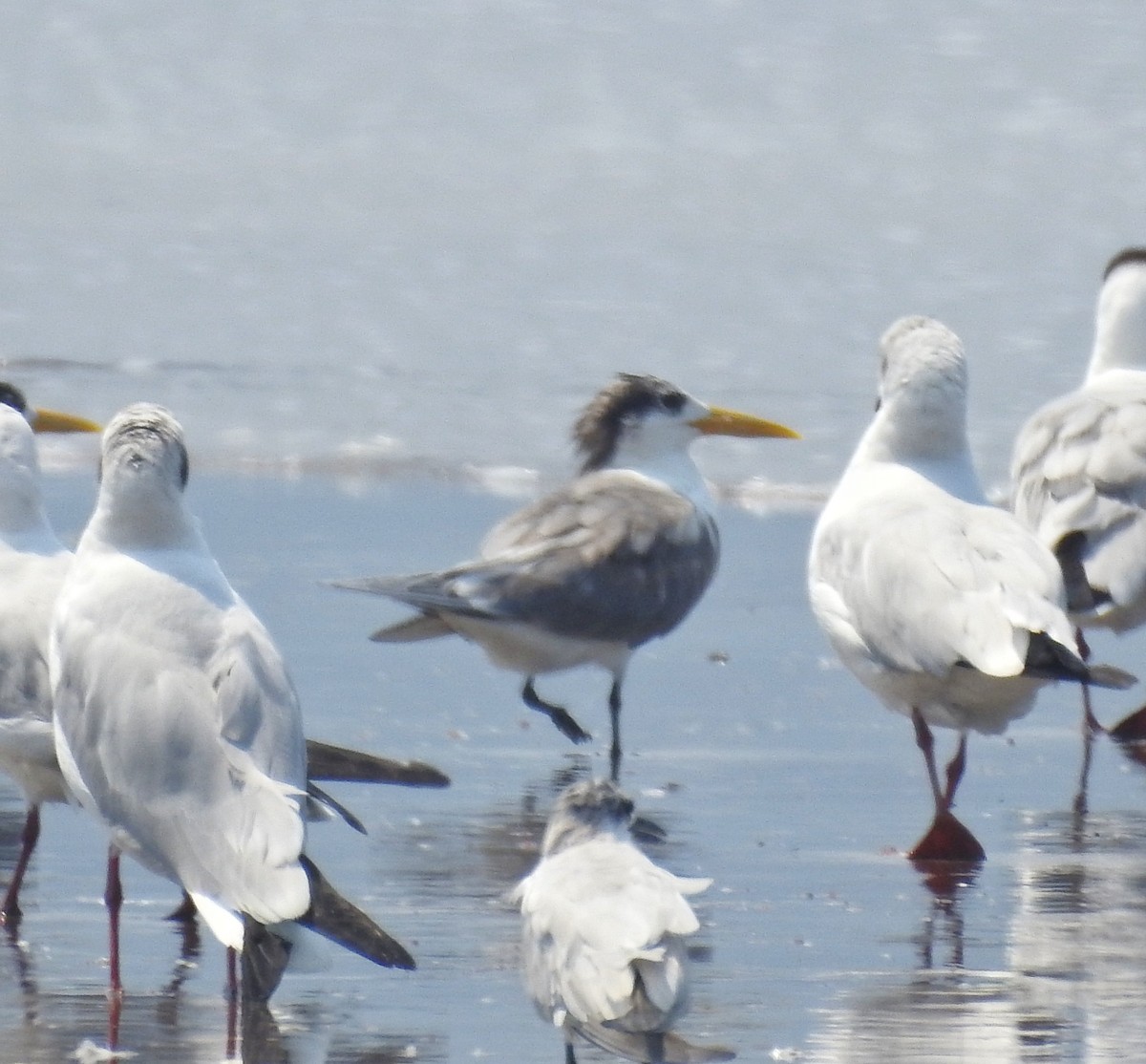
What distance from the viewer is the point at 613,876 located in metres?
4.38

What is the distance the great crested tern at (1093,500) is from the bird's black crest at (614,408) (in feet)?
4.03

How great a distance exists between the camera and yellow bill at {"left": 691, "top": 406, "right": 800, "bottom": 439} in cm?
868

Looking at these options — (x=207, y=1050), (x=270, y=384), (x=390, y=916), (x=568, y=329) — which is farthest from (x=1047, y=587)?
(x=568, y=329)

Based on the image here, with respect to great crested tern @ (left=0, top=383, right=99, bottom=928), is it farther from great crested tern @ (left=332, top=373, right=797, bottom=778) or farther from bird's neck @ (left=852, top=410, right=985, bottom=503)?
bird's neck @ (left=852, top=410, right=985, bottom=503)

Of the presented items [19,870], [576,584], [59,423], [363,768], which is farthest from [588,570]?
[19,870]

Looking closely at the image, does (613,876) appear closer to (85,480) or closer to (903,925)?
(903,925)

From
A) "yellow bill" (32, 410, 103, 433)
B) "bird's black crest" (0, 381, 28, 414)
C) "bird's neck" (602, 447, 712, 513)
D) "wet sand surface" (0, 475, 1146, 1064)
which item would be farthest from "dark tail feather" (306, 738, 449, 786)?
"bird's neck" (602, 447, 712, 513)

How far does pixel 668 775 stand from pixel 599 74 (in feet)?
58.7

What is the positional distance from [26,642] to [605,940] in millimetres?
1912

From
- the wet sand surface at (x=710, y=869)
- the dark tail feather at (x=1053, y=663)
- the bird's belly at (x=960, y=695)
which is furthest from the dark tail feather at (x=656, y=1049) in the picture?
the bird's belly at (x=960, y=695)

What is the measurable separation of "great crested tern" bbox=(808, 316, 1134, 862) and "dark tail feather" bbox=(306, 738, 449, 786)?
121 centimetres

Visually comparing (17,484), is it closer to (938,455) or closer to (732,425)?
(938,455)

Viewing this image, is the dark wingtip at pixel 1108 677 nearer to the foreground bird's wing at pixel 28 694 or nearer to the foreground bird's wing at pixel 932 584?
the foreground bird's wing at pixel 932 584

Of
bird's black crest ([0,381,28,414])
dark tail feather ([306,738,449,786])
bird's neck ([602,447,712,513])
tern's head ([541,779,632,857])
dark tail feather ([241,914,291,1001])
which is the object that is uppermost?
bird's neck ([602,447,712,513])
